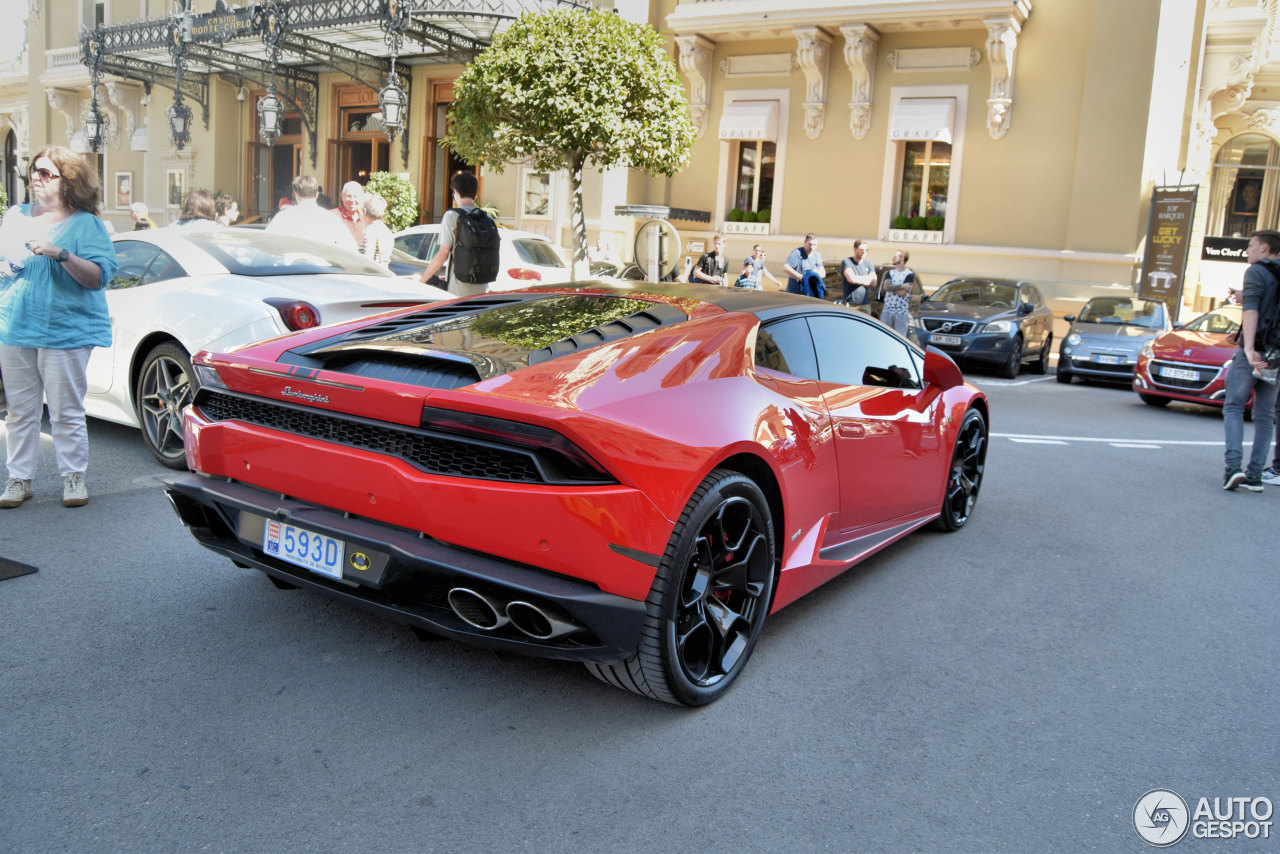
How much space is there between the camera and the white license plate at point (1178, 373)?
36.6ft

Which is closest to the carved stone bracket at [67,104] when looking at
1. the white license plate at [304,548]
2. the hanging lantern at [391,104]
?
the hanging lantern at [391,104]

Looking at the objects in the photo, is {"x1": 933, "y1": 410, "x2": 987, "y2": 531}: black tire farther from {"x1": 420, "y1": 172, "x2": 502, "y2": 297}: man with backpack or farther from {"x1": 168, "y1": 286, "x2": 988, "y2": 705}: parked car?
{"x1": 420, "y1": 172, "x2": 502, "y2": 297}: man with backpack

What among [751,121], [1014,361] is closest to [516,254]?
[1014,361]

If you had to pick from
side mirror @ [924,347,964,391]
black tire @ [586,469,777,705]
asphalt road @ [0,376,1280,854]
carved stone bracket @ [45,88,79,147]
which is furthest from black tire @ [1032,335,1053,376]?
carved stone bracket @ [45,88,79,147]

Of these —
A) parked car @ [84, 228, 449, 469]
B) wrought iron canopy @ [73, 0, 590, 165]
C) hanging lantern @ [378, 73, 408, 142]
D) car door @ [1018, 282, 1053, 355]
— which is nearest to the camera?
parked car @ [84, 228, 449, 469]

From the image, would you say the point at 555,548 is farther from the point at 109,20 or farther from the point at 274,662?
the point at 109,20

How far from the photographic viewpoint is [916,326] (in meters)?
14.6

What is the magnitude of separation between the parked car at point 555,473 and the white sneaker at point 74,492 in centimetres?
194

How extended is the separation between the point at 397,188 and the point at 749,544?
2011cm

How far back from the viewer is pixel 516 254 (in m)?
12.8

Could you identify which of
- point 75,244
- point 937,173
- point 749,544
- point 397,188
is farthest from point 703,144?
point 749,544

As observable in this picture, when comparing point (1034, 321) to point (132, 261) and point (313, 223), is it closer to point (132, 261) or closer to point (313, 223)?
point (313, 223)

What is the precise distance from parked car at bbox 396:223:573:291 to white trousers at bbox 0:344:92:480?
7297 millimetres

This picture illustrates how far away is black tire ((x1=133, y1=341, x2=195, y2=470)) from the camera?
557 cm
